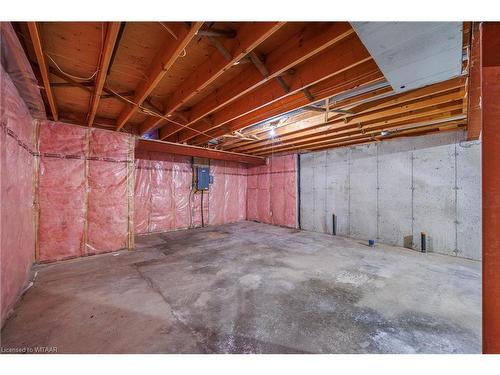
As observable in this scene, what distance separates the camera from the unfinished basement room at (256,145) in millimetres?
1478

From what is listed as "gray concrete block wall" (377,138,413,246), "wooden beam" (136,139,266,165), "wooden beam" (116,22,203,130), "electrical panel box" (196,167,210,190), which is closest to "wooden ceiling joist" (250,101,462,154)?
"gray concrete block wall" (377,138,413,246)

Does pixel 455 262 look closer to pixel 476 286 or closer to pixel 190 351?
pixel 476 286

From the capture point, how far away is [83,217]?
3.30 meters

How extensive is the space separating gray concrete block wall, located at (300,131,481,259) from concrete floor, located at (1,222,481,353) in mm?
624

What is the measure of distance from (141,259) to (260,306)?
91.2 inches

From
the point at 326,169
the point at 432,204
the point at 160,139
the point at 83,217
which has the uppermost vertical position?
the point at 160,139

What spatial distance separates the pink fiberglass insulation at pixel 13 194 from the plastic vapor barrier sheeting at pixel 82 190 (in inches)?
15.1

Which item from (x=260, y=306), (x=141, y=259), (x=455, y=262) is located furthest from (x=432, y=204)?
(x=141, y=259)

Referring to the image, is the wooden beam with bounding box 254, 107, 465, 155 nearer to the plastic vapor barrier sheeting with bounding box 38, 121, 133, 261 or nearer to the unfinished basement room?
the unfinished basement room

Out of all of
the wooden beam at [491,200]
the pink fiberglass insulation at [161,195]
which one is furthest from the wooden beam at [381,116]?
the pink fiberglass insulation at [161,195]

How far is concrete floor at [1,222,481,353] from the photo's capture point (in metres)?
1.52

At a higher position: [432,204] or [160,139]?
[160,139]

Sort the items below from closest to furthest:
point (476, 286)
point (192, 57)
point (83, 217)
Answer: point (192, 57) → point (476, 286) → point (83, 217)

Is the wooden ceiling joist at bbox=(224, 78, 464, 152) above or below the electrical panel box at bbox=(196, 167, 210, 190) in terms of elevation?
above
